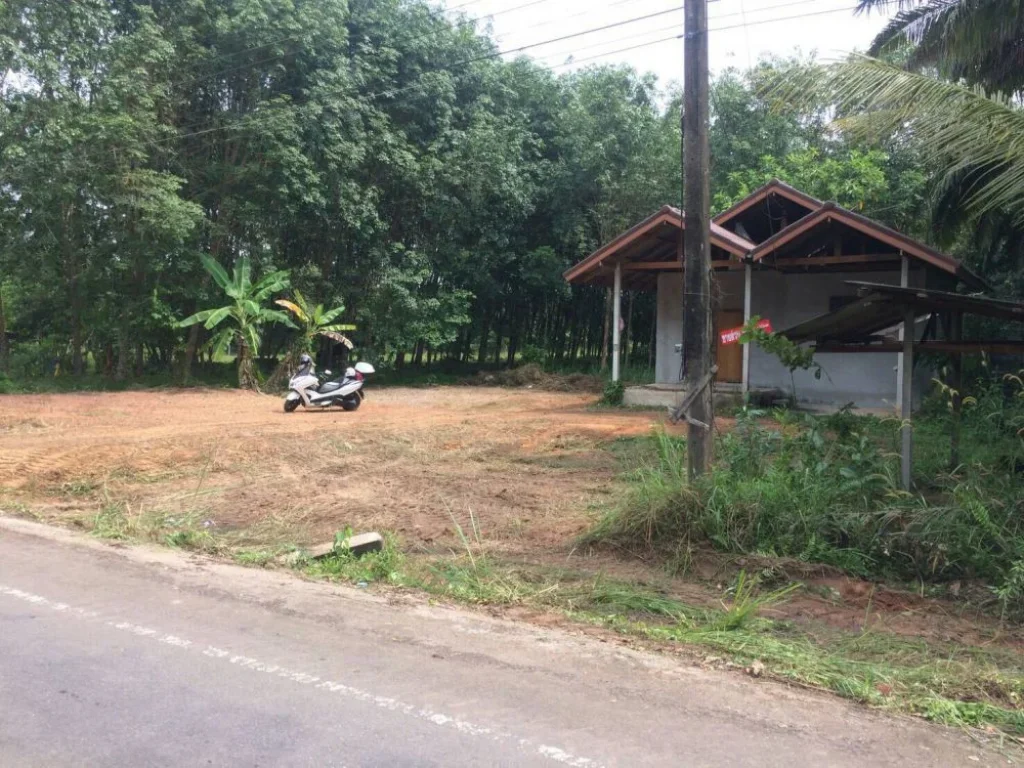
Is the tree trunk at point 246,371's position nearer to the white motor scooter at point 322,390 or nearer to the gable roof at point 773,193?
the white motor scooter at point 322,390

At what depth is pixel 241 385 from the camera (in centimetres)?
2373

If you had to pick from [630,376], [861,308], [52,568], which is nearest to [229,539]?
[52,568]

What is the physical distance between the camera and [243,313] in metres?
22.8

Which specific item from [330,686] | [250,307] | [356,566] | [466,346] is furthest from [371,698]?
[466,346]

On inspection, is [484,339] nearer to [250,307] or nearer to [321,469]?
[250,307]

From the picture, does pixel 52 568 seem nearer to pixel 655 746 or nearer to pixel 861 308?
pixel 655 746

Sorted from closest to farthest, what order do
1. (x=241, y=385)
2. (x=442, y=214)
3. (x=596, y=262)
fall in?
(x=596, y=262)
(x=241, y=385)
(x=442, y=214)

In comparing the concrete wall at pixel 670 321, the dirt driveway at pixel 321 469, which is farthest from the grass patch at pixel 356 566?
the concrete wall at pixel 670 321

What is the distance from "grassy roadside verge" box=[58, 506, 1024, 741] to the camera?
4574 millimetres

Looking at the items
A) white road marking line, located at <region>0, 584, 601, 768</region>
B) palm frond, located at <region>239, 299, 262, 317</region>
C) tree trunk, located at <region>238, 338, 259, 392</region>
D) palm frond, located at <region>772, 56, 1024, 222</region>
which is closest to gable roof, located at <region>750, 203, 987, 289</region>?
palm frond, located at <region>772, 56, 1024, 222</region>

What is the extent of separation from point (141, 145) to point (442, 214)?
10.8m

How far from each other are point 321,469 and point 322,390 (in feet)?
23.1

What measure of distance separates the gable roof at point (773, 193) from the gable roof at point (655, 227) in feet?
1.48

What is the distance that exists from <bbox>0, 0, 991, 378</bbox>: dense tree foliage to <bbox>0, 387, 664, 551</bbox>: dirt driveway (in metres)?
6.54
